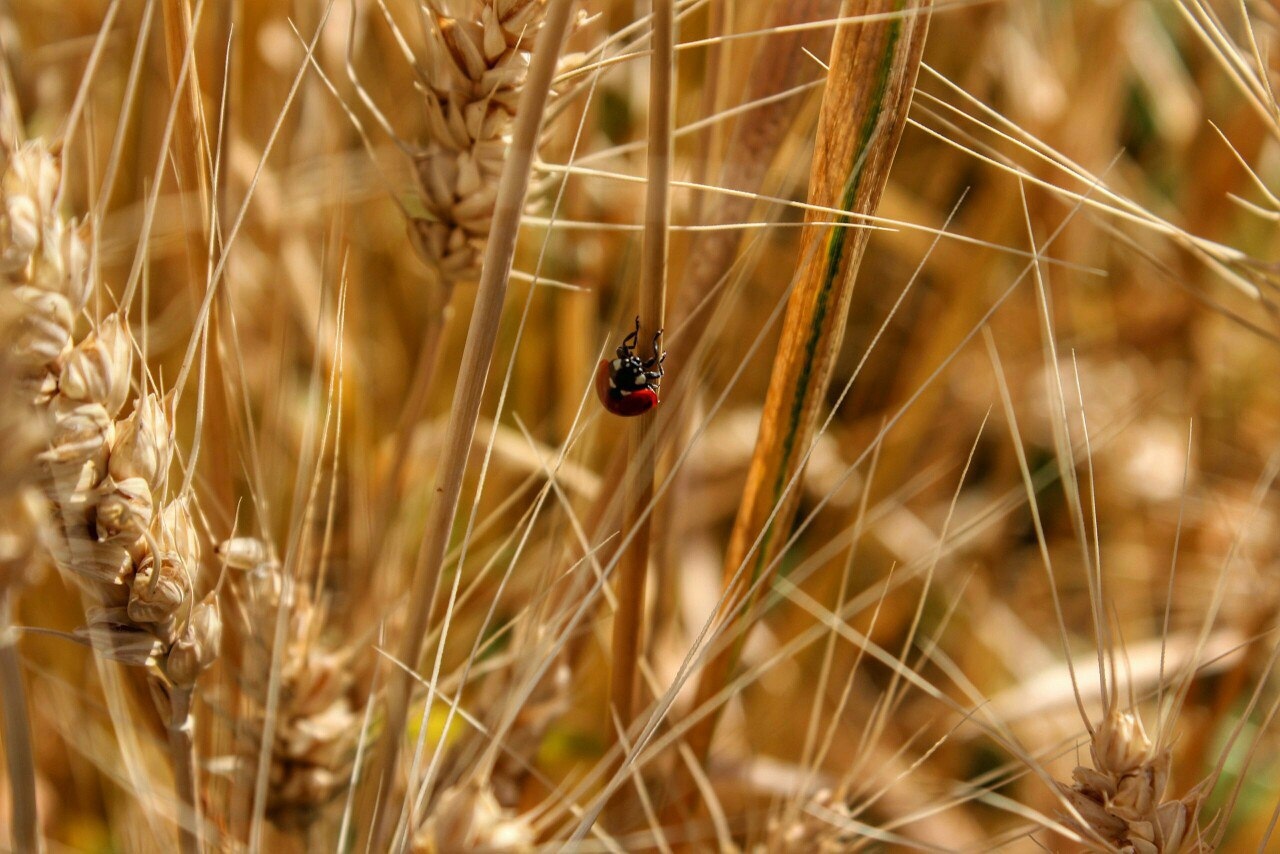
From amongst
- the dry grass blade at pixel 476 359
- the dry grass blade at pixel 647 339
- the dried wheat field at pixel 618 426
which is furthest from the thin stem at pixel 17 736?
the dry grass blade at pixel 647 339

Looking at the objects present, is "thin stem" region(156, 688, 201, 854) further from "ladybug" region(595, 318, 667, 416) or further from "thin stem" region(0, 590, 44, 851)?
"ladybug" region(595, 318, 667, 416)

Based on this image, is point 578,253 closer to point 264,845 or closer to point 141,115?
point 141,115

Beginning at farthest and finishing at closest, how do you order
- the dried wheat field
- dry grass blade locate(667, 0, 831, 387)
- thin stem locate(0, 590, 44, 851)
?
dry grass blade locate(667, 0, 831, 387) → the dried wheat field → thin stem locate(0, 590, 44, 851)

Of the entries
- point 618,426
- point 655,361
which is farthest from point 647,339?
point 618,426

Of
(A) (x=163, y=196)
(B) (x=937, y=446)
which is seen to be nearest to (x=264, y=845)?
(A) (x=163, y=196)

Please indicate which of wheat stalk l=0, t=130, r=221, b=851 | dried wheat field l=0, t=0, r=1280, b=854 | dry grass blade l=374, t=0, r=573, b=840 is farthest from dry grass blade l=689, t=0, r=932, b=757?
wheat stalk l=0, t=130, r=221, b=851

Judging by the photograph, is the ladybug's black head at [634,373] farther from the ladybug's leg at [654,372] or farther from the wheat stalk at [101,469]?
the wheat stalk at [101,469]

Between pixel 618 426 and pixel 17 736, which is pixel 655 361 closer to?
pixel 17 736
